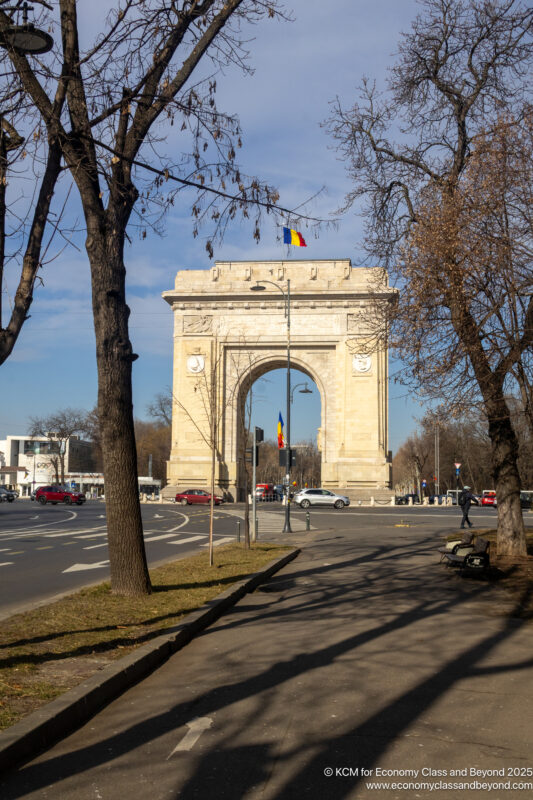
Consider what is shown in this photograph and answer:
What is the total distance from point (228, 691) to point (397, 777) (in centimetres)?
213

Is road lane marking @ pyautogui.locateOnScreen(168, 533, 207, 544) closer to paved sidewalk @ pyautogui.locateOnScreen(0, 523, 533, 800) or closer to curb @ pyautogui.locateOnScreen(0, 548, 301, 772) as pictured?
paved sidewalk @ pyautogui.locateOnScreen(0, 523, 533, 800)

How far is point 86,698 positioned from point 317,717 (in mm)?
1650

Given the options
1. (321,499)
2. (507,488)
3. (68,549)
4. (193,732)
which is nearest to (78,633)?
(193,732)

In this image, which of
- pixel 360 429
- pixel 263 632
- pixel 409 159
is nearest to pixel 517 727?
pixel 263 632

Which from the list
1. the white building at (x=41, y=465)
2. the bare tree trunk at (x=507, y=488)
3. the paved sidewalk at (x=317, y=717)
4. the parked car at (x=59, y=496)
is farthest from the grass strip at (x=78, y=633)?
the white building at (x=41, y=465)

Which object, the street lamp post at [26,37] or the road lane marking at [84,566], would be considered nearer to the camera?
the street lamp post at [26,37]

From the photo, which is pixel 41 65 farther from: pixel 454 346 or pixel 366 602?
pixel 454 346

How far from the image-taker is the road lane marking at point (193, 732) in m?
4.70

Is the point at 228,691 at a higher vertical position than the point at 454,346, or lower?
lower

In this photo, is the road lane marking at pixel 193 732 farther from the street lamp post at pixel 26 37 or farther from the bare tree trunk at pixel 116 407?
the street lamp post at pixel 26 37

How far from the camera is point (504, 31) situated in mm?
18016

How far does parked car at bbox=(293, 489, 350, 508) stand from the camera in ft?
173

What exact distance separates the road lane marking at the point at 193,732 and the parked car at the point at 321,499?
157 feet

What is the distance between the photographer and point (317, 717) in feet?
17.5
